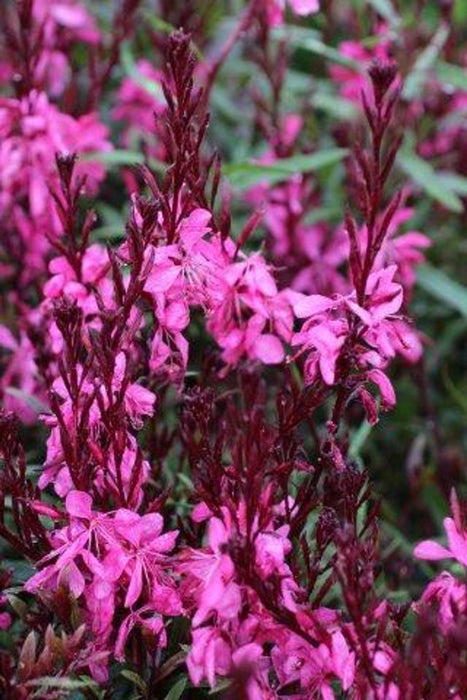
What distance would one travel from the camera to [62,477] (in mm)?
1168

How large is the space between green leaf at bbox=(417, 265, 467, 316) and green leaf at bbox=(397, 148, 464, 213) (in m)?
0.13

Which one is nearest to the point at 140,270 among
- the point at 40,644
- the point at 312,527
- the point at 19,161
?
the point at 40,644

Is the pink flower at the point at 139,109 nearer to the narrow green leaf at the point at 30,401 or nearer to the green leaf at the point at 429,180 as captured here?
the green leaf at the point at 429,180

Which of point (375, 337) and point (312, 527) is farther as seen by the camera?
point (312, 527)

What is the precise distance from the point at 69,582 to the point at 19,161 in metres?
0.81

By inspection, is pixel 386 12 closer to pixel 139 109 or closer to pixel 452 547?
pixel 139 109

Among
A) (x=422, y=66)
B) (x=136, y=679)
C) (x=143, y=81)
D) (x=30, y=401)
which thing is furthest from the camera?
(x=422, y=66)

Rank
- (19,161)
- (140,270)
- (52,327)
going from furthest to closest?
(19,161)
(52,327)
(140,270)

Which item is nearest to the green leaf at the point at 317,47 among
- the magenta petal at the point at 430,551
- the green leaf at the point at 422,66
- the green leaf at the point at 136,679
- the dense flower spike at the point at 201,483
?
the green leaf at the point at 422,66

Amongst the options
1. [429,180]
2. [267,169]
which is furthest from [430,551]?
[429,180]

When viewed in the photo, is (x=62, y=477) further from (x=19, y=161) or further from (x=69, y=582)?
(x=19, y=161)

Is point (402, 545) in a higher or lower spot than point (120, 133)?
lower

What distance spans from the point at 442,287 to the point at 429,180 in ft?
0.70

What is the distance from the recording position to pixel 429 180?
204 centimetres
